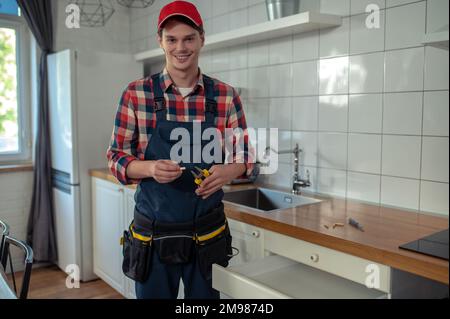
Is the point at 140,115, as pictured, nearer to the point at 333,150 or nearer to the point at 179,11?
the point at 179,11

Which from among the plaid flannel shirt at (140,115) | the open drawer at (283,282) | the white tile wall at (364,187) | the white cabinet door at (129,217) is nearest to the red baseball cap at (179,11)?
the plaid flannel shirt at (140,115)

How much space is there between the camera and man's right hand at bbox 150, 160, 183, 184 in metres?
1.40

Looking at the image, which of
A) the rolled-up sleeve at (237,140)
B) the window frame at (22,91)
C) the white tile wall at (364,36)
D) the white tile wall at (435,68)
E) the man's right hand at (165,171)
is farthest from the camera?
the window frame at (22,91)

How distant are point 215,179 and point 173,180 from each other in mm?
139

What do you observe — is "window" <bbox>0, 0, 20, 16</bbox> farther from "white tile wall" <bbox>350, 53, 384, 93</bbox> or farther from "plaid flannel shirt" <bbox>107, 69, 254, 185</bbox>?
"white tile wall" <bbox>350, 53, 384, 93</bbox>

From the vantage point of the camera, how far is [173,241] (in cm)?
152

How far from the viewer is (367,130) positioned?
82.7 inches

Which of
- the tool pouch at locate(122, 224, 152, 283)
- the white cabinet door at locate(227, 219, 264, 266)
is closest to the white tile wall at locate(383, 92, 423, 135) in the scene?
the white cabinet door at locate(227, 219, 264, 266)

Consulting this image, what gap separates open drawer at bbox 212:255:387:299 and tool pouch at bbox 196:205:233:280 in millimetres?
141

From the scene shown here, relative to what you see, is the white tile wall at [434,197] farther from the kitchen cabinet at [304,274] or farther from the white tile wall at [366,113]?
the kitchen cabinet at [304,274]

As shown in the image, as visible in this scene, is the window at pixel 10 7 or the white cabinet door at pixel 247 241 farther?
the window at pixel 10 7

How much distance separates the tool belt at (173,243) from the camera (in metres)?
1.53

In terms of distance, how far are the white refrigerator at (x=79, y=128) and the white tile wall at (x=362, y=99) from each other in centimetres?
106

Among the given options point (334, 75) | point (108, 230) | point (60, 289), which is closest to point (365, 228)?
point (334, 75)
